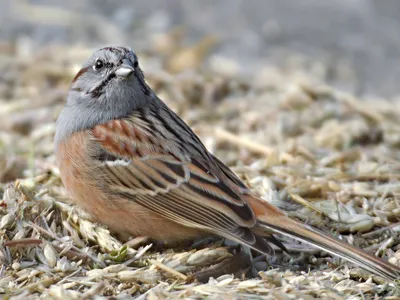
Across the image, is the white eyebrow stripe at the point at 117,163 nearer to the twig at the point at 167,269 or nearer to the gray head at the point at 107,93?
the gray head at the point at 107,93

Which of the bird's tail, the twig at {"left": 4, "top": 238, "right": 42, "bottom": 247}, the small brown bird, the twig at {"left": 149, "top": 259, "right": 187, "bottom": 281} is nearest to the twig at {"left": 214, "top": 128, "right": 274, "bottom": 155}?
the small brown bird

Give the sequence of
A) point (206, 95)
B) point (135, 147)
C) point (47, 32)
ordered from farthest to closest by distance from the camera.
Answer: point (47, 32), point (206, 95), point (135, 147)

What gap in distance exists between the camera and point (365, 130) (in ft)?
20.6

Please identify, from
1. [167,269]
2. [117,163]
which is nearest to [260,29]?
[117,163]

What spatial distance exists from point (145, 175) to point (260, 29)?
5.02 meters

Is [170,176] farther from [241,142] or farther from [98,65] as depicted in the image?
[241,142]

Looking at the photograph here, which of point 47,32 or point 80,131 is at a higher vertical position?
point 47,32

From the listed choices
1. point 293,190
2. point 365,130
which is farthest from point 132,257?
point 365,130

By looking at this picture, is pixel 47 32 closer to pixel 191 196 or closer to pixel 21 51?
pixel 21 51

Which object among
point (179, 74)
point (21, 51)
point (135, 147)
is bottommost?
point (135, 147)

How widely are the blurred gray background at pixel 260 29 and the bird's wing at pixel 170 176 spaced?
372 cm

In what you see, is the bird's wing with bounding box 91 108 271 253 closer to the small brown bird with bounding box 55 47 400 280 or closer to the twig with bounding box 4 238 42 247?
the small brown bird with bounding box 55 47 400 280

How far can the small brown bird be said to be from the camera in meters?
4.15

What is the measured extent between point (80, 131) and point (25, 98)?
2.70 m
